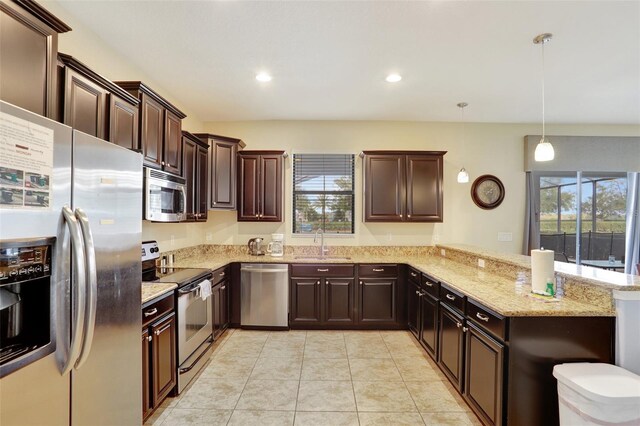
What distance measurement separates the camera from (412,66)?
2.92 metres

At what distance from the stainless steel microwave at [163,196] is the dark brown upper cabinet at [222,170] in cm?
73

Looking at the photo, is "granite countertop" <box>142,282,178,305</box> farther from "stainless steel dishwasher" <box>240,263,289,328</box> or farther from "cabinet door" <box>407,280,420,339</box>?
"cabinet door" <box>407,280,420,339</box>

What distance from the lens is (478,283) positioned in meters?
2.65

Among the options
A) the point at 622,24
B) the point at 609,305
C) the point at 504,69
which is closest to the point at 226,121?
the point at 504,69

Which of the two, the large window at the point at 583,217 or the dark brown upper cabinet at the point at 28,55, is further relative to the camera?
the large window at the point at 583,217

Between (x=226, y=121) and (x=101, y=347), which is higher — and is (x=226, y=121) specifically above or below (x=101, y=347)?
above

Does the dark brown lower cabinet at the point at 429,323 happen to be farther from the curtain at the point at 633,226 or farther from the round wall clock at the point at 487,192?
the curtain at the point at 633,226

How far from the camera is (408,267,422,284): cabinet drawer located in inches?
138

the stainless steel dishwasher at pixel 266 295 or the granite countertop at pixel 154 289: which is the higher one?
the granite countertop at pixel 154 289

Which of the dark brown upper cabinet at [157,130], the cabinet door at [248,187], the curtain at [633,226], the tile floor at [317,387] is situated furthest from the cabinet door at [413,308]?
the curtain at [633,226]

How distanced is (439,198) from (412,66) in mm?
1953

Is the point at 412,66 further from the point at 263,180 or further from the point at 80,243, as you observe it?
the point at 80,243

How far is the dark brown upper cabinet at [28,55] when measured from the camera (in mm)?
1250

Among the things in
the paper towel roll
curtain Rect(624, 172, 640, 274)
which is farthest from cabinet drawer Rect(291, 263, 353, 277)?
curtain Rect(624, 172, 640, 274)
